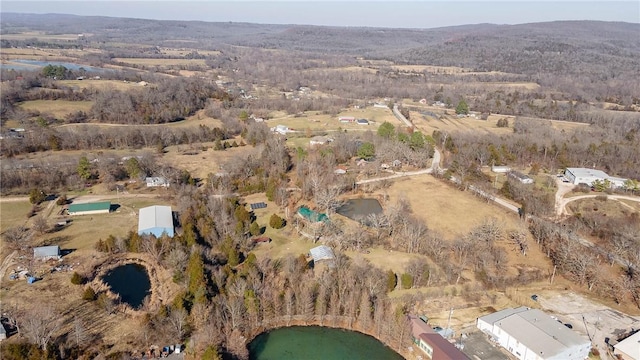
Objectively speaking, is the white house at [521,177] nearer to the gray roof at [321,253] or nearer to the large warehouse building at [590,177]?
the large warehouse building at [590,177]

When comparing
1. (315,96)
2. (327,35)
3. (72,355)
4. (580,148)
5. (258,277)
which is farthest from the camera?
(327,35)

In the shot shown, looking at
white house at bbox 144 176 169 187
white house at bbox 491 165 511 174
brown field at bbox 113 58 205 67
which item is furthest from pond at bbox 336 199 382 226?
brown field at bbox 113 58 205 67

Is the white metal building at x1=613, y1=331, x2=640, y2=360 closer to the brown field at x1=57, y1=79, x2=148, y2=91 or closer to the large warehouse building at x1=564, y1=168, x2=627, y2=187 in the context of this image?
the large warehouse building at x1=564, y1=168, x2=627, y2=187

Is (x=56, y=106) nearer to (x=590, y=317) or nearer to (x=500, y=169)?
(x=500, y=169)

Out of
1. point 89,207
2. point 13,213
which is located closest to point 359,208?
point 89,207

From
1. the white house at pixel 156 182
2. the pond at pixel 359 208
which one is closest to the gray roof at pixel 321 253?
the pond at pixel 359 208

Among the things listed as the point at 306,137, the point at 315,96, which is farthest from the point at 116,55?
the point at 306,137

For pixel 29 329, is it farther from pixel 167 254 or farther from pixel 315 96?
pixel 315 96
